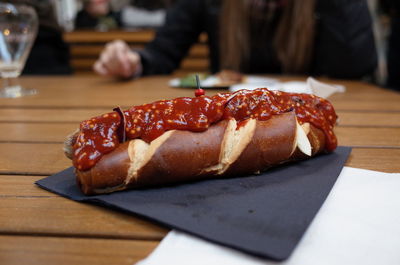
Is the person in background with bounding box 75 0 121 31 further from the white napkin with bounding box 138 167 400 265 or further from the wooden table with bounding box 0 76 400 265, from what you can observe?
the white napkin with bounding box 138 167 400 265

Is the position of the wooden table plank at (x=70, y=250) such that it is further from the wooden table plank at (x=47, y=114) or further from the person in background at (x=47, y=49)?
the person in background at (x=47, y=49)

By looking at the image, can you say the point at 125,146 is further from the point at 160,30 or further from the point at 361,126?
the point at 160,30

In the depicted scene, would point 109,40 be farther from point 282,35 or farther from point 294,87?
point 294,87

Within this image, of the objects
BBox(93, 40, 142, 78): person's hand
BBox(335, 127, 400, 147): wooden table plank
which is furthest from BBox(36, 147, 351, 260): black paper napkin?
BBox(93, 40, 142, 78): person's hand

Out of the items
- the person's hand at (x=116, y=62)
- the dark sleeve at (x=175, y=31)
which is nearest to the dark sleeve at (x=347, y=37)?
the dark sleeve at (x=175, y=31)

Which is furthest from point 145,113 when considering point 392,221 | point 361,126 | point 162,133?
point 361,126
